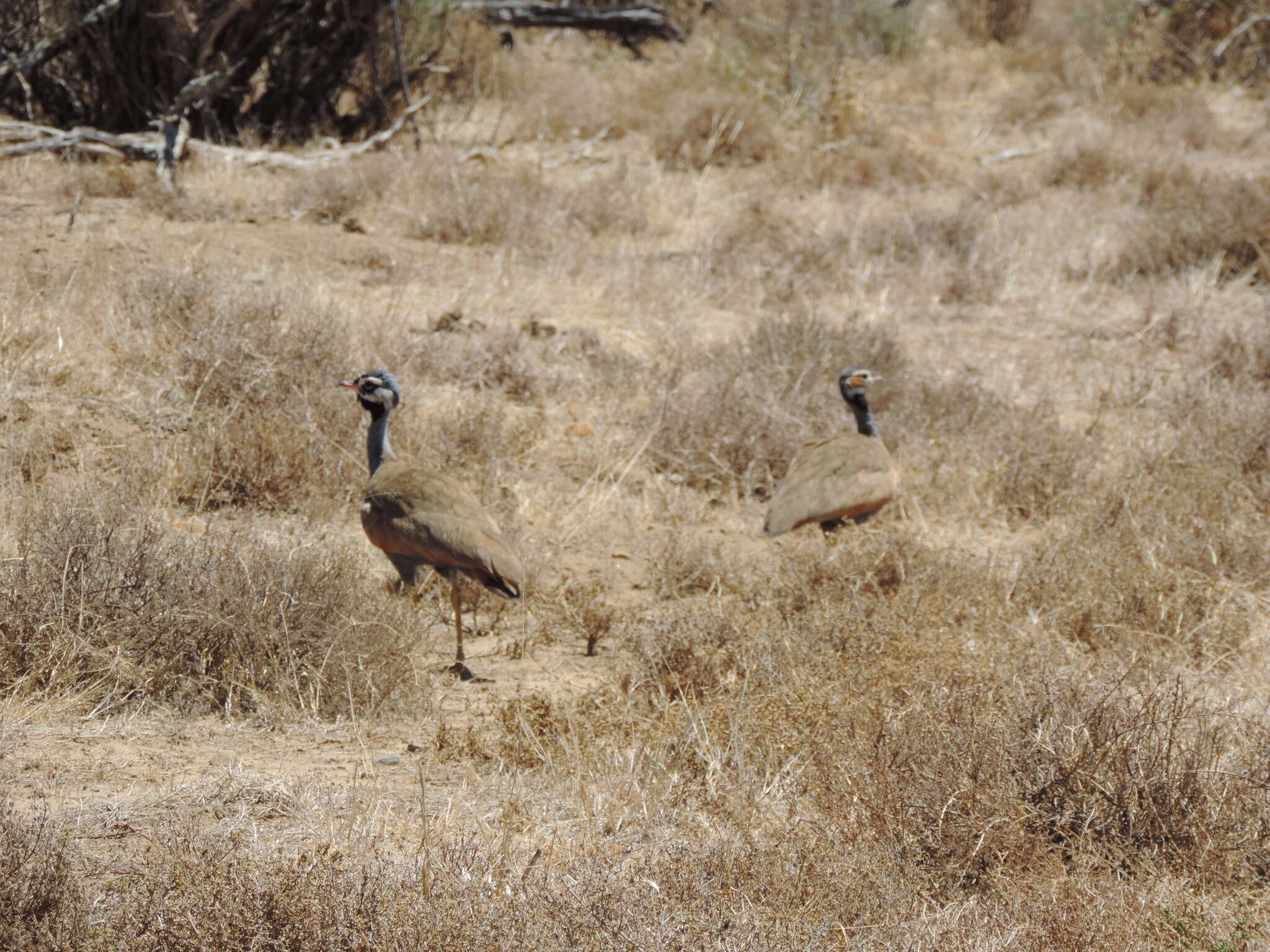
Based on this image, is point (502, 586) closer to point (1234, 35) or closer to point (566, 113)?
point (566, 113)

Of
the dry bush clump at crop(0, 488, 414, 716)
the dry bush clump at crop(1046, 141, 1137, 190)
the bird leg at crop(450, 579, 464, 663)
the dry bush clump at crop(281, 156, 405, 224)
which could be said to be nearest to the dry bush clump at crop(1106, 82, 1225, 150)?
the dry bush clump at crop(1046, 141, 1137, 190)

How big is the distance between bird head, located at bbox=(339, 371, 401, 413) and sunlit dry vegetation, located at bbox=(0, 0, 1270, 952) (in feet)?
2.43

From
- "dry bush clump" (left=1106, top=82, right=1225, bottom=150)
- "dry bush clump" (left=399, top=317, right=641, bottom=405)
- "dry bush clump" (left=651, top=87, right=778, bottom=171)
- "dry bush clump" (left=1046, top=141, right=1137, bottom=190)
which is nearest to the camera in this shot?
"dry bush clump" (left=399, top=317, right=641, bottom=405)

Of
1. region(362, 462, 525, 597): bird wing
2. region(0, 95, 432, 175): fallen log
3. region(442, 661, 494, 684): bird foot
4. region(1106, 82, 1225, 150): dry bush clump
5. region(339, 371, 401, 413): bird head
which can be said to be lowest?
region(0, 95, 432, 175): fallen log

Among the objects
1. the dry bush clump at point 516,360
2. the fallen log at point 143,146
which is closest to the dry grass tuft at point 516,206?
the fallen log at point 143,146

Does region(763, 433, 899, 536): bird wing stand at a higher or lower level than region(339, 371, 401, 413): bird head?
lower

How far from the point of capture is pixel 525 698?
5117 millimetres

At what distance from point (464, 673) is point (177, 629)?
1.25 m

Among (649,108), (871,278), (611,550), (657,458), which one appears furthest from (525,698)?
(649,108)

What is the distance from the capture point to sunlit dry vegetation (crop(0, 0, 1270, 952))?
11.2ft

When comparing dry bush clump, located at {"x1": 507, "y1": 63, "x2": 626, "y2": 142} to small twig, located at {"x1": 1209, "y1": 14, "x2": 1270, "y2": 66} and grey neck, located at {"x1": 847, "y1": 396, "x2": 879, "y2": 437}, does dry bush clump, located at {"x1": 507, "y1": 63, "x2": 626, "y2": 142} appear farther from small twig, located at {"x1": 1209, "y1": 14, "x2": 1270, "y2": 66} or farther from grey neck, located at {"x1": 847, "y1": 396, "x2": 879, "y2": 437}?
small twig, located at {"x1": 1209, "y1": 14, "x2": 1270, "y2": 66}

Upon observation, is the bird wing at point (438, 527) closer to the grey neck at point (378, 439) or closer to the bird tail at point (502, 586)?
the bird tail at point (502, 586)

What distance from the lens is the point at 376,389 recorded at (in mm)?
6164

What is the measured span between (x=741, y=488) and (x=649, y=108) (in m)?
8.96
